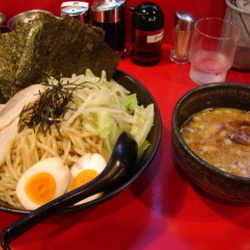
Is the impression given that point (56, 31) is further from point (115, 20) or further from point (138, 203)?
point (138, 203)

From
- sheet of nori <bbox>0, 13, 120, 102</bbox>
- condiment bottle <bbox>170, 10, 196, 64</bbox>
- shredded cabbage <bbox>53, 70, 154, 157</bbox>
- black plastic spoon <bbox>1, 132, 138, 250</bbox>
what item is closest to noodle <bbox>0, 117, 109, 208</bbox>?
shredded cabbage <bbox>53, 70, 154, 157</bbox>

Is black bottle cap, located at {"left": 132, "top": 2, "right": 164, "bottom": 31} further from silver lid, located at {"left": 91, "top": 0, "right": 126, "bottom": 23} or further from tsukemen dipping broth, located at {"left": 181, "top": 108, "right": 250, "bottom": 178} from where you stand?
tsukemen dipping broth, located at {"left": 181, "top": 108, "right": 250, "bottom": 178}

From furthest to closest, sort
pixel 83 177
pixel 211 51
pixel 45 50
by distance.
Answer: pixel 211 51 → pixel 45 50 → pixel 83 177

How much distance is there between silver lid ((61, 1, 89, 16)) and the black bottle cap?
30 cm

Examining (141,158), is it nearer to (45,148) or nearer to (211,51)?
(45,148)

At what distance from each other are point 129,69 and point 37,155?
0.92m

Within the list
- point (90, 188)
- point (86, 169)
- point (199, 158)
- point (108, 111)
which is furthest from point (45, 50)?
point (199, 158)

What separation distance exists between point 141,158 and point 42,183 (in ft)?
1.19

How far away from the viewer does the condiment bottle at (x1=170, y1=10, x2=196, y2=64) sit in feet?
5.63

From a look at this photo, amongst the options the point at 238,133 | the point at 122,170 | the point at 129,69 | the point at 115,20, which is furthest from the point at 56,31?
the point at 238,133

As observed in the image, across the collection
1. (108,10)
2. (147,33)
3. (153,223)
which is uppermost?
(108,10)

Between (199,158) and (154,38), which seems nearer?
(199,158)

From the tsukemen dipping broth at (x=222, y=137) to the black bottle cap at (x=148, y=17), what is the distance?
670 mm

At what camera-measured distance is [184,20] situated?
1.71 metres
